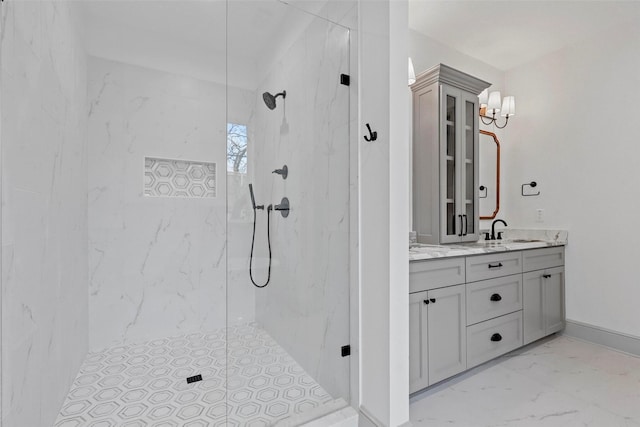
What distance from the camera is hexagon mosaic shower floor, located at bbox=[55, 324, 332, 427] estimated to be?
1.58 metres

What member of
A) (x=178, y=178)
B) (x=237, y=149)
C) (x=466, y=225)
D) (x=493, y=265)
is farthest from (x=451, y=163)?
(x=178, y=178)

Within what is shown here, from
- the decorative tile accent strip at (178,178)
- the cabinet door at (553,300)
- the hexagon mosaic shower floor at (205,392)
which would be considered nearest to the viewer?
the hexagon mosaic shower floor at (205,392)

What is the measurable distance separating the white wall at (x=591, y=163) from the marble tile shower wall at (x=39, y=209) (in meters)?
3.78

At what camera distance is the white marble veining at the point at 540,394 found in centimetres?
163

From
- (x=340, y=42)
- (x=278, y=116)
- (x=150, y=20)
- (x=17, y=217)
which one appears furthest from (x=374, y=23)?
(x=150, y=20)

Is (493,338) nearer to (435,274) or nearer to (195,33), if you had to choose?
(435,274)

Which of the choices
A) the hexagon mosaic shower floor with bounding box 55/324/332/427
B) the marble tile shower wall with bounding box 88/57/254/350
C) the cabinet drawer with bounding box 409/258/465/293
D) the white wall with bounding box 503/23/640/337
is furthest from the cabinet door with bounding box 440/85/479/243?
the marble tile shower wall with bounding box 88/57/254/350

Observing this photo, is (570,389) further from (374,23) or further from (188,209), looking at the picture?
(188,209)

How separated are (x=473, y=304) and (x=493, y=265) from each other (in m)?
0.34

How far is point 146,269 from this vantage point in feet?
8.69

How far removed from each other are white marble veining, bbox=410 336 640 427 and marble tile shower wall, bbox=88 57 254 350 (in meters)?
1.99

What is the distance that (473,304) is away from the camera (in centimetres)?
201

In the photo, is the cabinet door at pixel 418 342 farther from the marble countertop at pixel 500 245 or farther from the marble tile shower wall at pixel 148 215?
the marble tile shower wall at pixel 148 215

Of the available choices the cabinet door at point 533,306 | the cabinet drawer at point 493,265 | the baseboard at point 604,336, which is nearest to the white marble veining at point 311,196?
the cabinet drawer at point 493,265
